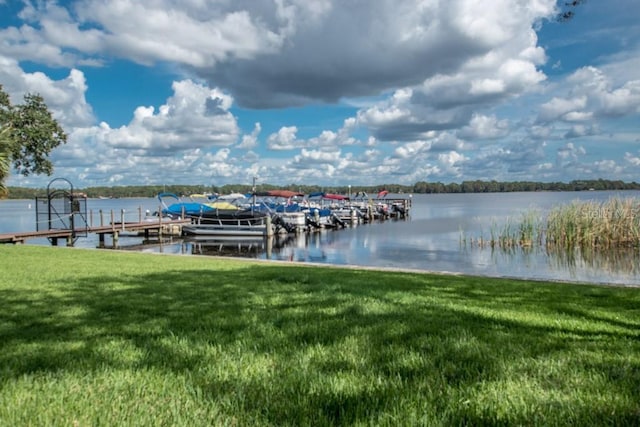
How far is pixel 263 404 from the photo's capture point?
2.97 metres

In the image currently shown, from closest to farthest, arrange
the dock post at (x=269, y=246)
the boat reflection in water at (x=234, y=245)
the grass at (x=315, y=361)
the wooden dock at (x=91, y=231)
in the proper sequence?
1. the grass at (x=315, y=361)
2. the wooden dock at (x=91, y=231)
3. the dock post at (x=269, y=246)
4. the boat reflection in water at (x=234, y=245)

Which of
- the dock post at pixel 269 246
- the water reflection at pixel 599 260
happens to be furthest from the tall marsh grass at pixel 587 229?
the dock post at pixel 269 246

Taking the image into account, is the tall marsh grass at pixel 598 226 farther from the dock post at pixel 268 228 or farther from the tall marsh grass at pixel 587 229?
the dock post at pixel 268 228

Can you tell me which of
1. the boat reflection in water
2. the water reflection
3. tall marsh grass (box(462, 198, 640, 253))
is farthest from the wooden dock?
the water reflection

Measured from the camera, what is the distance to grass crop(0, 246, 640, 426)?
9.36 ft

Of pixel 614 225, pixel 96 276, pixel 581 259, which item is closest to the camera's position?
pixel 96 276

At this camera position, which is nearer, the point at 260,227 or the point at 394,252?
the point at 394,252

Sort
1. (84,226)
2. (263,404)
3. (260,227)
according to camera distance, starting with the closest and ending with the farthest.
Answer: (263,404) → (84,226) → (260,227)

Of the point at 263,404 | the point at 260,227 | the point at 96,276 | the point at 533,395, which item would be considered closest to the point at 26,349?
the point at 263,404

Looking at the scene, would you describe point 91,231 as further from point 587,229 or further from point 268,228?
point 587,229

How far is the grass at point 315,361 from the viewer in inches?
112

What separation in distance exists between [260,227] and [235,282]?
32246mm

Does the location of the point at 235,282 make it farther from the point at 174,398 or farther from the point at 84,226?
the point at 84,226

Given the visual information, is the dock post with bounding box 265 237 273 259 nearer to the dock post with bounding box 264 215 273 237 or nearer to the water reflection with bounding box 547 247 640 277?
the dock post with bounding box 264 215 273 237
